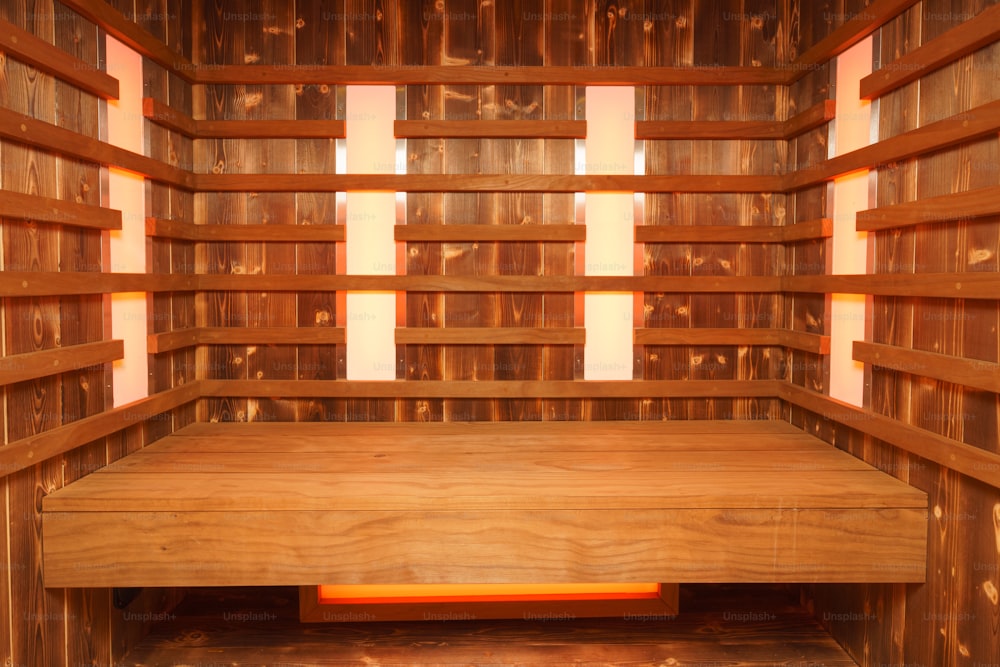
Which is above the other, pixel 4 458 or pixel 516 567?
pixel 4 458

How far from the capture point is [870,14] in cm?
249

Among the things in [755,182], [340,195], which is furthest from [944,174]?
[340,195]

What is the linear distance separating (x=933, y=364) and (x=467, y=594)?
6.67 ft

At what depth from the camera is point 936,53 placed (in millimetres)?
2123

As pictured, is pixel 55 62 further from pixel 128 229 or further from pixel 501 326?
pixel 501 326

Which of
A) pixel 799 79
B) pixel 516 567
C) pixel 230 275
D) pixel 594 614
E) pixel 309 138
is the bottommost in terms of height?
pixel 594 614

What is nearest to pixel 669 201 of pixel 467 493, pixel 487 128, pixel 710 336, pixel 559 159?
pixel 559 159

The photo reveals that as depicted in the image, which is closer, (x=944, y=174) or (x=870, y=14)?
(x=944, y=174)

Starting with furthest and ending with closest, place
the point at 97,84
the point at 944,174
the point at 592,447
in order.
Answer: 1. the point at 592,447
2. the point at 97,84
3. the point at 944,174

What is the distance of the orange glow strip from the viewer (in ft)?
9.55

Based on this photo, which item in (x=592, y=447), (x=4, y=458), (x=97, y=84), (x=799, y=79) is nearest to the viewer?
(x=4, y=458)

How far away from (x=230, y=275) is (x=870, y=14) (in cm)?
292

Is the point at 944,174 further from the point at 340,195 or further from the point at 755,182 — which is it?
the point at 340,195

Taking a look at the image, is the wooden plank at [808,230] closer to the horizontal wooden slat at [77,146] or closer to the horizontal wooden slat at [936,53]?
the horizontal wooden slat at [936,53]
